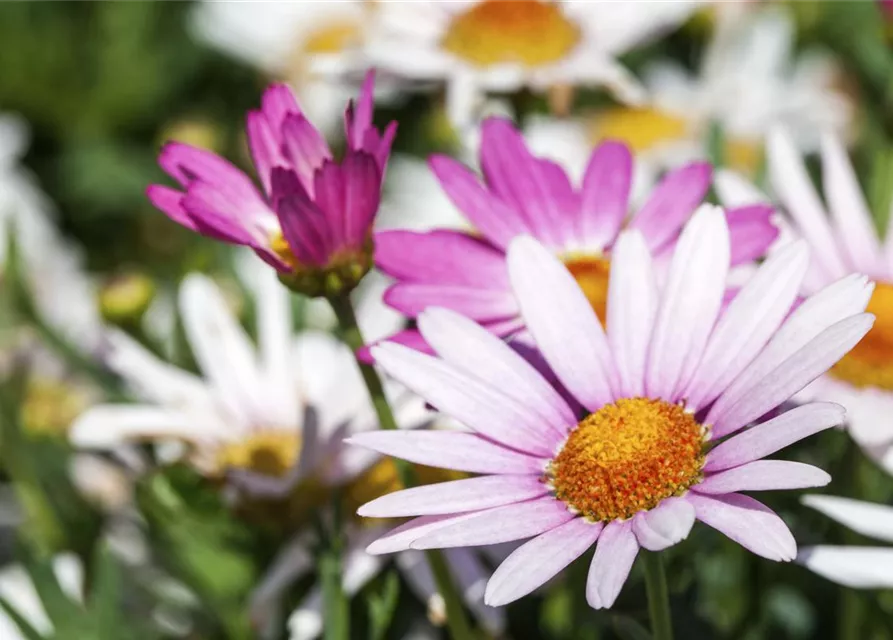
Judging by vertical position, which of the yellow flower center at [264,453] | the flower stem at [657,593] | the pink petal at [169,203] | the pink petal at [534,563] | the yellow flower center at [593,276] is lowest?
the yellow flower center at [264,453]

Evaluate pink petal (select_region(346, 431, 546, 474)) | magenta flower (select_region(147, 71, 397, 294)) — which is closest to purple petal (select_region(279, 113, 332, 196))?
magenta flower (select_region(147, 71, 397, 294))

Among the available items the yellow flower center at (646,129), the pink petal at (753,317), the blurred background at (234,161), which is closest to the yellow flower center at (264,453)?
the blurred background at (234,161)

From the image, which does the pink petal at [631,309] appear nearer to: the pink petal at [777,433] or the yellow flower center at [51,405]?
the pink petal at [777,433]

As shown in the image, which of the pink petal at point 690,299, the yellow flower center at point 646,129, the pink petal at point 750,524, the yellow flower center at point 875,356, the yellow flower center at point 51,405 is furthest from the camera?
the yellow flower center at point 646,129

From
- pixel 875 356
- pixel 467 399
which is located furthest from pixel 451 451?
pixel 875 356

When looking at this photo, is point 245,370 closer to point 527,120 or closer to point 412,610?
point 412,610

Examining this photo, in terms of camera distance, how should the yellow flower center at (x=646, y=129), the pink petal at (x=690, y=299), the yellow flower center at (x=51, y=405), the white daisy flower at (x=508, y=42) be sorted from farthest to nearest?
the yellow flower center at (x=646, y=129), the yellow flower center at (x=51, y=405), the white daisy flower at (x=508, y=42), the pink petal at (x=690, y=299)

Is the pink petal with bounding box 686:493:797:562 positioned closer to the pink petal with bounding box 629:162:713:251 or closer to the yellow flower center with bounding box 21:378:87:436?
the pink petal with bounding box 629:162:713:251
